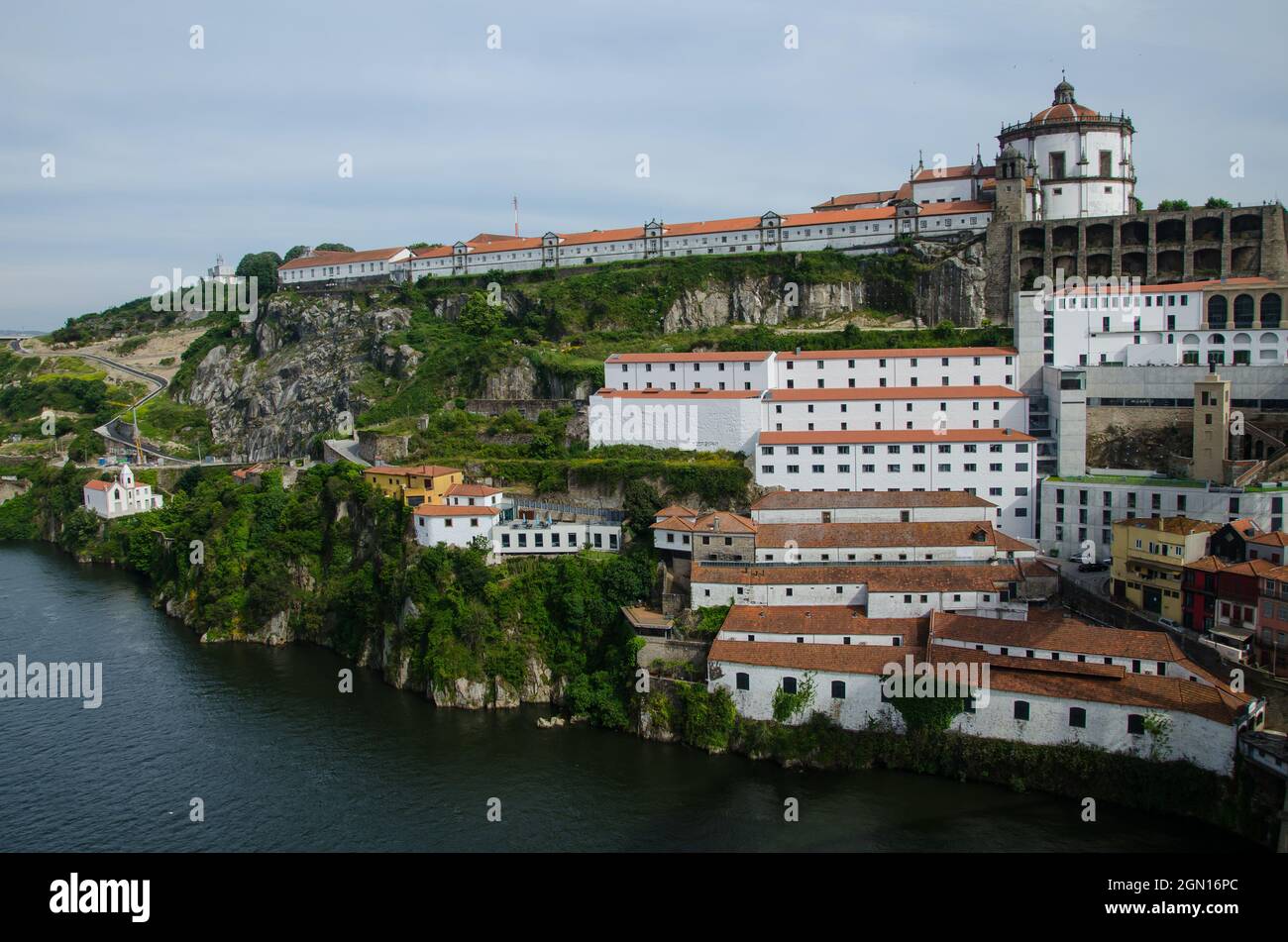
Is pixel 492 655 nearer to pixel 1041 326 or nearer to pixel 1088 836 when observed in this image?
pixel 1088 836

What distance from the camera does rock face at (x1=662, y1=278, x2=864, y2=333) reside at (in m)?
50.2

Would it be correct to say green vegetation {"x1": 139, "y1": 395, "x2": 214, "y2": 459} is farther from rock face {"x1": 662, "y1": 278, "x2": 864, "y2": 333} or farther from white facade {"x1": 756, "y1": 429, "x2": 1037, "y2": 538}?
white facade {"x1": 756, "y1": 429, "x2": 1037, "y2": 538}

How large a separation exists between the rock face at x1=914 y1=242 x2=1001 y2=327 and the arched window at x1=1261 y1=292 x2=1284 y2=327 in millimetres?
10952

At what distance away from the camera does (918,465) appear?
34.7m

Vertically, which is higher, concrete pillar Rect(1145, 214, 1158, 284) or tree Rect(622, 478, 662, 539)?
concrete pillar Rect(1145, 214, 1158, 284)

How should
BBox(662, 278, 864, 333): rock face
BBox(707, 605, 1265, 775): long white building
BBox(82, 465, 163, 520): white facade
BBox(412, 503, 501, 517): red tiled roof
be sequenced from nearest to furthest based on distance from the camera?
BBox(707, 605, 1265, 775): long white building
BBox(412, 503, 501, 517): red tiled roof
BBox(662, 278, 864, 333): rock face
BBox(82, 465, 163, 520): white facade

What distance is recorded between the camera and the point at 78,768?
83.7 feet

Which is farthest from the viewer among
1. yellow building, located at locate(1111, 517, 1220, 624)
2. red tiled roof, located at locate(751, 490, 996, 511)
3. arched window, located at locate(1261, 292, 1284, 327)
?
arched window, located at locate(1261, 292, 1284, 327)

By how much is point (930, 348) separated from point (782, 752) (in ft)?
66.4

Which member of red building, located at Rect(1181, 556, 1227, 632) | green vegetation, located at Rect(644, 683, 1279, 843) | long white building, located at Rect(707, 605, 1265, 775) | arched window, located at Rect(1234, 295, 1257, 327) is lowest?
green vegetation, located at Rect(644, 683, 1279, 843)

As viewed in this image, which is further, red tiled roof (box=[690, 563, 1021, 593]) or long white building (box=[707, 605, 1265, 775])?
red tiled roof (box=[690, 563, 1021, 593])

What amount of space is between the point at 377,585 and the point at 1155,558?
2491 centimetres

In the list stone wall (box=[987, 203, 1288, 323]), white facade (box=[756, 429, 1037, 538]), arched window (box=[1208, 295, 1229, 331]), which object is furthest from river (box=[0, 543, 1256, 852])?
stone wall (box=[987, 203, 1288, 323])

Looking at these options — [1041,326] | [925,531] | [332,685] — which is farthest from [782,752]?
[1041,326]
